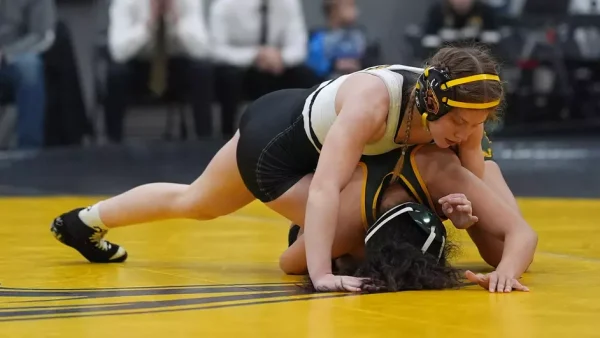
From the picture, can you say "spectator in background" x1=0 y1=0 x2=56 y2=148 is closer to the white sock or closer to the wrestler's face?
the white sock

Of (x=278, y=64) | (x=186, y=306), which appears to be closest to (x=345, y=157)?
(x=186, y=306)

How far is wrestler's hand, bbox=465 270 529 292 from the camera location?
12.0 feet

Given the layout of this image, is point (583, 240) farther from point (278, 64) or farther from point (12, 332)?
point (278, 64)

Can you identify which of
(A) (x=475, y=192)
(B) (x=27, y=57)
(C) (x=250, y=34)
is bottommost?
(B) (x=27, y=57)

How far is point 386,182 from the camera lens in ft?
13.0

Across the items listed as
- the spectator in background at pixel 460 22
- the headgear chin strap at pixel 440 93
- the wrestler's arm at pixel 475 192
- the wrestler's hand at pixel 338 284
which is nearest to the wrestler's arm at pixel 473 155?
the wrestler's arm at pixel 475 192

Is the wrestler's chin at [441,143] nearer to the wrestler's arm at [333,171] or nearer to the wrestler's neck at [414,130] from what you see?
the wrestler's neck at [414,130]

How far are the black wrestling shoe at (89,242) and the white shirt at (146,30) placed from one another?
18.0ft

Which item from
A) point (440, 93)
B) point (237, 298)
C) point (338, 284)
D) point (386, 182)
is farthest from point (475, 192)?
point (237, 298)

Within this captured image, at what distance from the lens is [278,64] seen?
9.88 m

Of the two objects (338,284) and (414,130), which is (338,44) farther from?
(338,284)

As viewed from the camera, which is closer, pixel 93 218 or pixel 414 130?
pixel 414 130

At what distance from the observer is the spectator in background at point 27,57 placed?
9.67 m

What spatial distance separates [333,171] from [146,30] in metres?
6.41
